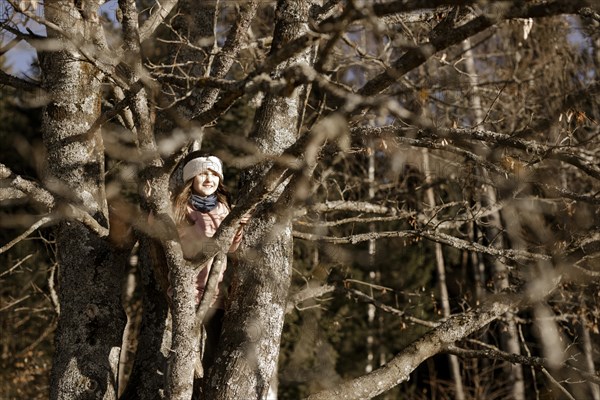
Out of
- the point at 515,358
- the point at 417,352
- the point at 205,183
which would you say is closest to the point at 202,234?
the point at 205,183

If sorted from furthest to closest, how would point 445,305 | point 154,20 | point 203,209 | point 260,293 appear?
point 445,305, point 154,20, point 203,209, point 260,293

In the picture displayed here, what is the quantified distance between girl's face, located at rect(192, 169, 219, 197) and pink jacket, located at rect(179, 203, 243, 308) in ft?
0.39

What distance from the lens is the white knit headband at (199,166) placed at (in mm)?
4383

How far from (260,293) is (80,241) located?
3.72ft

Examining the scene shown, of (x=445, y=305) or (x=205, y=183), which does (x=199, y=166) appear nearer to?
(x=205, y=183)

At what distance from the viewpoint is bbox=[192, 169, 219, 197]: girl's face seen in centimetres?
445

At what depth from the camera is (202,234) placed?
4305 mm

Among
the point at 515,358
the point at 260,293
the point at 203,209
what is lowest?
the point at 515,358

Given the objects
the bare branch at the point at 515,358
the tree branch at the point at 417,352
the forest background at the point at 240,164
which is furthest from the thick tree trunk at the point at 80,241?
the bare branch at the point at 515,358

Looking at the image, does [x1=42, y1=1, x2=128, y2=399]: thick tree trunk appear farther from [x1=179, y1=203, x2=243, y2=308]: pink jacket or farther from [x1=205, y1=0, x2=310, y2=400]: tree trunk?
[x1=205, y1=0, x2=310, y2=400]: tree trunk

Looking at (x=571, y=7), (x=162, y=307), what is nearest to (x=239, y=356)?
(x=162, y=307)

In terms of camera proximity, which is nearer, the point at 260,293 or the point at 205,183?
the point at 260,293

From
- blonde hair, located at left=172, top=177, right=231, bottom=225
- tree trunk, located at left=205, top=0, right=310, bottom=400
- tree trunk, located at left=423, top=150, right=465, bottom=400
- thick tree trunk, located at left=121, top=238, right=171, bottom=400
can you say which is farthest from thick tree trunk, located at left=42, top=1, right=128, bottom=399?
tree trunk, located at left=423, top=150, right=465, bottom=400

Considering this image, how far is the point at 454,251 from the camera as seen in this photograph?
1334 cm
